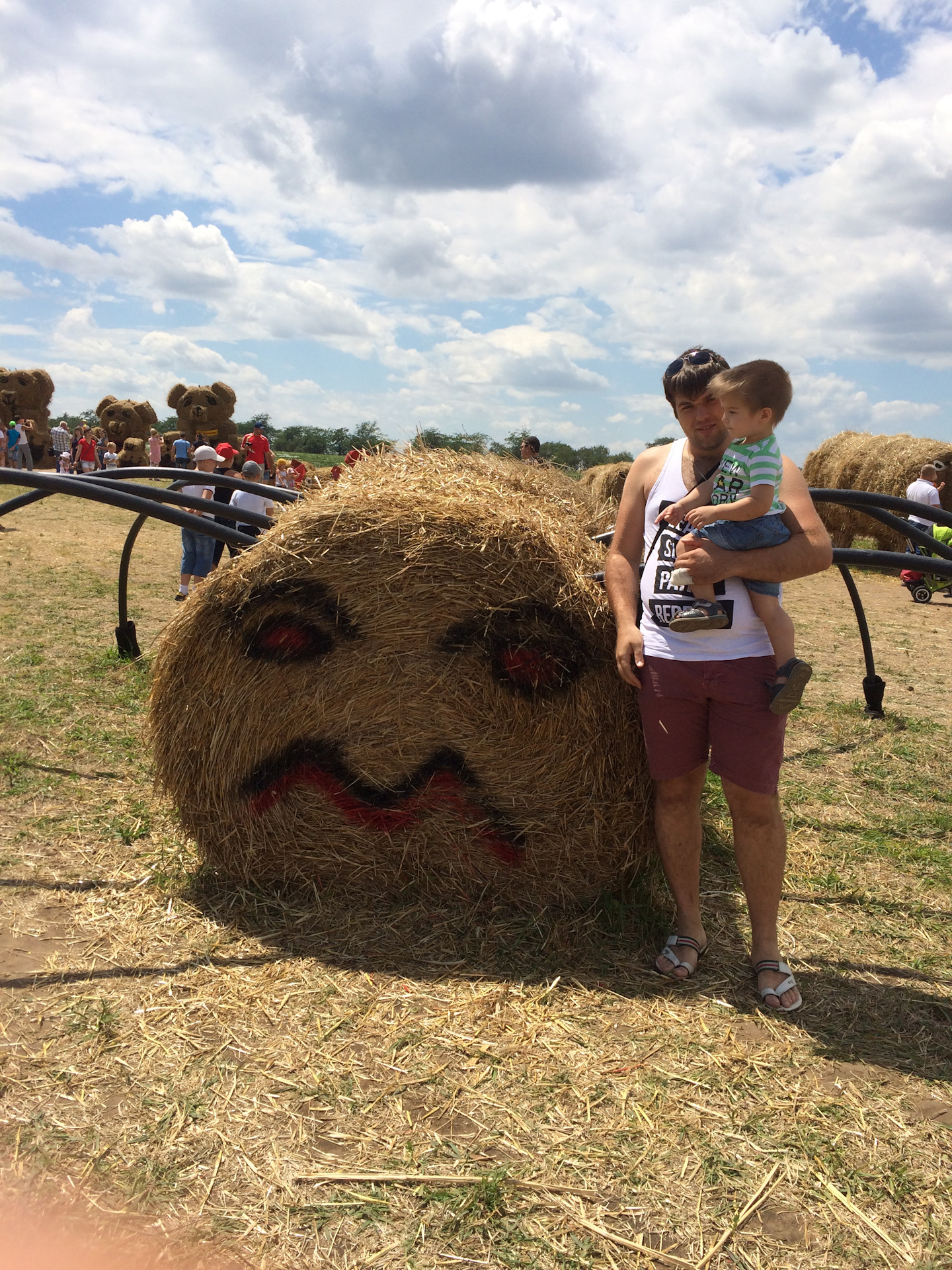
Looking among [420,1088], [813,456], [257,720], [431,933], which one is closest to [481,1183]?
[420,1088]

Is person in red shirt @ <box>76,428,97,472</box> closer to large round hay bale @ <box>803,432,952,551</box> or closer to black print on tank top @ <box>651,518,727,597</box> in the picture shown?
large round hay bale @ <box>803,432,952,551</box>

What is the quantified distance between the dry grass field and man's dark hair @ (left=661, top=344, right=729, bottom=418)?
5.97ft

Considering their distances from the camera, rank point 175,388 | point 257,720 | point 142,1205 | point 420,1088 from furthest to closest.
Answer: point 175,388 < point 257,720 < point 420,1088 < point 142,1205

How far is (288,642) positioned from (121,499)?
1055 millimetres

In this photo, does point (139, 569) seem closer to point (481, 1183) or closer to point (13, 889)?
point (13, 889)

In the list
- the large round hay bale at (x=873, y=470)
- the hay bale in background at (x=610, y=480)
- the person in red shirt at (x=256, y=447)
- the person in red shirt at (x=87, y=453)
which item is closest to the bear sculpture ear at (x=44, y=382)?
the person in red shirt at (x=87, y=453)

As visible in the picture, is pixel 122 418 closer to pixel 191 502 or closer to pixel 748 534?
pixel 191 502

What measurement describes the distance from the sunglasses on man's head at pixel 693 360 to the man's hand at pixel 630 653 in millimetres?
816

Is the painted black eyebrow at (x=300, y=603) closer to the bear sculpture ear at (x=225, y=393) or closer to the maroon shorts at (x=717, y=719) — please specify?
the maroon shorts at (x=717, y=719)

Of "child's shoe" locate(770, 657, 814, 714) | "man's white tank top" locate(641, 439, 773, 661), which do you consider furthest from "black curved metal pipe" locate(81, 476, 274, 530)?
"child's shoe" locate(770, 657, 814, 714)

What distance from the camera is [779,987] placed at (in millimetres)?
2900

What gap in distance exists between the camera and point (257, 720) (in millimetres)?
3455

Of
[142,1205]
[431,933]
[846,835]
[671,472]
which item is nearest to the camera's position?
[142,1205]

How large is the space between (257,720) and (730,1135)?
209 centimetres
